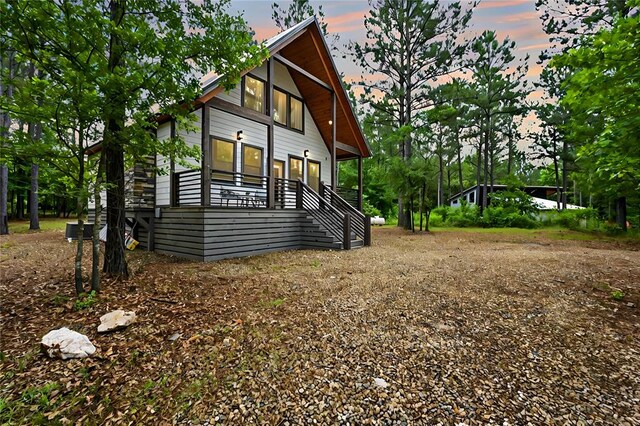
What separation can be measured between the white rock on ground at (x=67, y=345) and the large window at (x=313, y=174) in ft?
33.0

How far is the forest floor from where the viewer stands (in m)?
1.87

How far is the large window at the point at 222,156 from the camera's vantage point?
8.77 metres

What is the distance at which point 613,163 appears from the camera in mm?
4777

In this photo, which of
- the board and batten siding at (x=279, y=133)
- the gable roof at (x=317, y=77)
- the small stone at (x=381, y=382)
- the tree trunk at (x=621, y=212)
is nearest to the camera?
the small stone at (x=381, y=382)

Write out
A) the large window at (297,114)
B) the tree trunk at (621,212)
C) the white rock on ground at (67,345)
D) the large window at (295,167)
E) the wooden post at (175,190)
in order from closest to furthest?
1. the white rock on ground at (67,345)
2. the wooden post at (175,190)
3. the large window at (295,167)
4. the large window at (297,114)
5. the tree trunk at (621,212)

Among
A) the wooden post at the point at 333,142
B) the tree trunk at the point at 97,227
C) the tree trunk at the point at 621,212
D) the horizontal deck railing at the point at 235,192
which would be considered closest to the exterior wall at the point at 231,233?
the horizontal deck railing at the point at 235,192

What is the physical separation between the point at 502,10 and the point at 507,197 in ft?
44.3

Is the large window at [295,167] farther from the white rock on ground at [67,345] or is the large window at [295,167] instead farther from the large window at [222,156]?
the white rock on ground at [67,345]

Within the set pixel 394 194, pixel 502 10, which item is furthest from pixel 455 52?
pixel 394 194

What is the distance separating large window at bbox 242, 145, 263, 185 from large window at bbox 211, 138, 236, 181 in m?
0.43

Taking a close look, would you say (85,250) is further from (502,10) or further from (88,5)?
(502,10)

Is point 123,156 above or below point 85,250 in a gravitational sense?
above

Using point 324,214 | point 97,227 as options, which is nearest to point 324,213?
point 324,214

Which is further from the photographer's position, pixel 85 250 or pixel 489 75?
pixel 489 75
